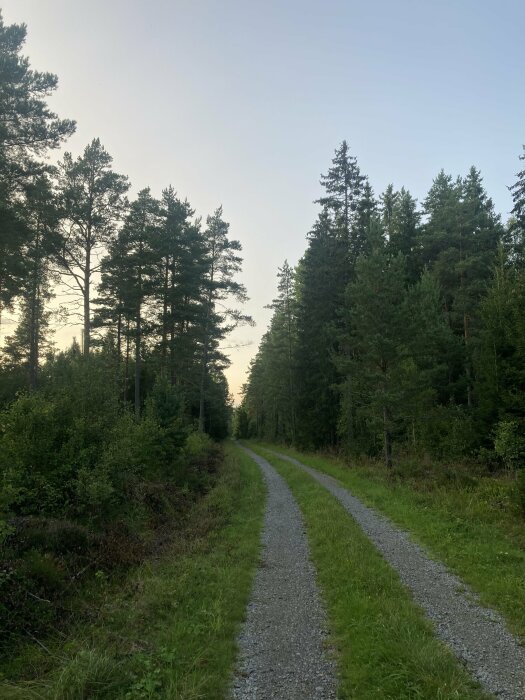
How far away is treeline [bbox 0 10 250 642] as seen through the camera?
8016mm

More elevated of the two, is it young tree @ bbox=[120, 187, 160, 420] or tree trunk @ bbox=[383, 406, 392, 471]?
young tree @ bbox=[120, 187, 160, 420]

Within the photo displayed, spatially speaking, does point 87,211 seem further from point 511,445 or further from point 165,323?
point 511,445

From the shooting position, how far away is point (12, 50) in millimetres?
16609

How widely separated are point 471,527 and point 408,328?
9819 mm

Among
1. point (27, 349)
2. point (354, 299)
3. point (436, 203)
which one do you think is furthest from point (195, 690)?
point (27, 349)

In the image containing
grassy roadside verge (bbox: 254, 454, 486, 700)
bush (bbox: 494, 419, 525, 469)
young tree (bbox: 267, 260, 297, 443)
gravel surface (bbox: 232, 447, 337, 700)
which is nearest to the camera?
grassy roadside verge (bbox: 254, 454, 486, 700)

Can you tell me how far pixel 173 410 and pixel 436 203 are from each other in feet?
96.3

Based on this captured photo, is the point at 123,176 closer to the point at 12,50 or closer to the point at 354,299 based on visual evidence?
the point at 12,50

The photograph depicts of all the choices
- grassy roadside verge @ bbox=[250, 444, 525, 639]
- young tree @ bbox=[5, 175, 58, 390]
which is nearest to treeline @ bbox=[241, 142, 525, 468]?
grassy roadside verge @ bbox=[250, 444, 525, 639]

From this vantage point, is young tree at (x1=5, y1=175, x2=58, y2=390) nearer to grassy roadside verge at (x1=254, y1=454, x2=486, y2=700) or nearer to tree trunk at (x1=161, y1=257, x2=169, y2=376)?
tree trunk at (x1=161, y1=257, x2=169, y2=376)

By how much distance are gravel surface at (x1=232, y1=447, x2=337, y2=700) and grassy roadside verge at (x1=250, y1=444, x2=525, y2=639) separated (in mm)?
2514

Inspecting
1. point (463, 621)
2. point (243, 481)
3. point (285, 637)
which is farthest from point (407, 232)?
point (285, 637)

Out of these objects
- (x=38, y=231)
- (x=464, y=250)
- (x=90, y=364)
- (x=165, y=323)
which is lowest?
(x=90, y=364)

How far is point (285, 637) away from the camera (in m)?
5.18
